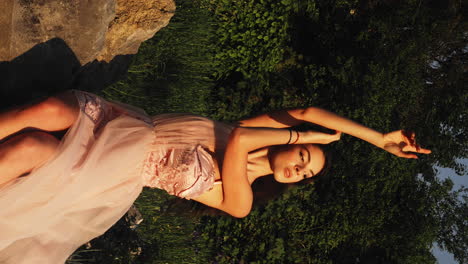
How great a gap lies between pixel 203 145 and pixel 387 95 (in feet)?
20.9

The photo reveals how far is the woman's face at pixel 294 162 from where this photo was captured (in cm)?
355

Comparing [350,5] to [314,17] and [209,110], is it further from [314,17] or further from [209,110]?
[209,110]

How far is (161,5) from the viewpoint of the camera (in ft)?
15.8

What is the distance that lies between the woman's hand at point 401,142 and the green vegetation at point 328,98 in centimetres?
389

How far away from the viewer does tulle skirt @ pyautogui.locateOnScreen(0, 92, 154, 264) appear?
290 cm

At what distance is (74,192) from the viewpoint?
3127mm

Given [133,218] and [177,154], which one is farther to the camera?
[133,218]

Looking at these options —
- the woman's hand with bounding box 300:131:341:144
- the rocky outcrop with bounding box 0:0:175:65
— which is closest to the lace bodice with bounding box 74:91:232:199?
the rocky outcrop with bounding box 0:0:175:65

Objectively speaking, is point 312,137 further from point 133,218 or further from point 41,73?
point 133,218

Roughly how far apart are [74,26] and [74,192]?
1239 millimetres

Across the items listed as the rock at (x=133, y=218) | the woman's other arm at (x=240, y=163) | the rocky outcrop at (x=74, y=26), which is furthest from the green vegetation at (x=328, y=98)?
the woman's other arm at (x=240, y=163)

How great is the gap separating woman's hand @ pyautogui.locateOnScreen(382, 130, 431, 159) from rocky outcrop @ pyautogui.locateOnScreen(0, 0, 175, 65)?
236cm

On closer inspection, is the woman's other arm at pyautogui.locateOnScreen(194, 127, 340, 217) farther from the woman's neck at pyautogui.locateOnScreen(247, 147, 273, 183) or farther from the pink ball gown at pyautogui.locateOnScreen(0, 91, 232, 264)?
the woman's neck at pyautogui.locateOnScreen(247, 147, 273, 183)

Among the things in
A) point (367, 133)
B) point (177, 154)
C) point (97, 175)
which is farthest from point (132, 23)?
point (367, 133)
